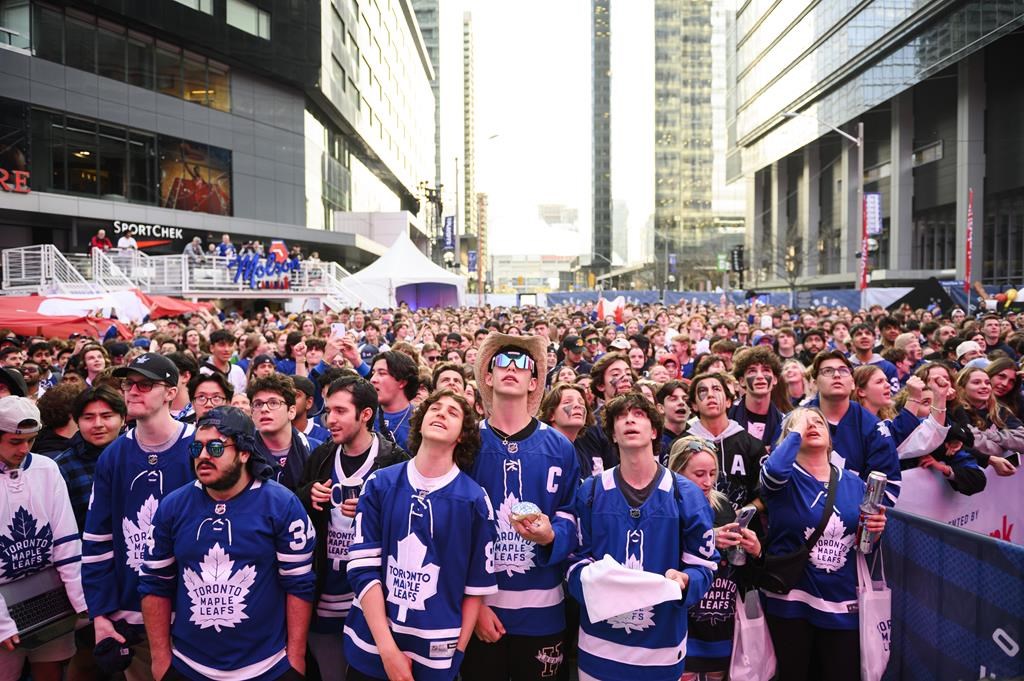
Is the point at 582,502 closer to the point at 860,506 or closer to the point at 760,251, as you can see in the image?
the point at 860,506

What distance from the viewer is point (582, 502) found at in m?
3.54

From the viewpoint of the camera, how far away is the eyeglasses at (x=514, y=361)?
12.2ft

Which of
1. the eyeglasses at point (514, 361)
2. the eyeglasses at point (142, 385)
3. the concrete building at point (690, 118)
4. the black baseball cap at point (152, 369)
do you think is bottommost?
the eyeglasses at point (142, 385)

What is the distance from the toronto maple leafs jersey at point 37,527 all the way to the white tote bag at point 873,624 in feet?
14.2

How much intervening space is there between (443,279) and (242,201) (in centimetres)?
1414

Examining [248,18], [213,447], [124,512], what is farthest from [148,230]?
[213,447]

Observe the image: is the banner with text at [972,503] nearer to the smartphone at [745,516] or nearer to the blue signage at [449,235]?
the smartphone at [745,516]

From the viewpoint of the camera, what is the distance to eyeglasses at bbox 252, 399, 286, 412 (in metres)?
4.50

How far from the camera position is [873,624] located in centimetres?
386

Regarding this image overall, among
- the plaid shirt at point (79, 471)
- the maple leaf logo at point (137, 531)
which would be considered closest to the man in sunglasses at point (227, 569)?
the maple leaf logo at point (137, 531)

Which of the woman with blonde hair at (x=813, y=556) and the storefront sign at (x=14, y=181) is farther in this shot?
the storefront sign at (x=14, y=181)

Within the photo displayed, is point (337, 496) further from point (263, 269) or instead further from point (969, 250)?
point (969, 250)

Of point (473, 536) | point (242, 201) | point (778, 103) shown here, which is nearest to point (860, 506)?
point (473, 536)

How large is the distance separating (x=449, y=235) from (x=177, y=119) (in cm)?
3672
